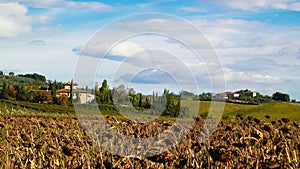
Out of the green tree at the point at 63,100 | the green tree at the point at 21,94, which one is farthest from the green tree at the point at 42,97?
the green tree at the point at 63,100

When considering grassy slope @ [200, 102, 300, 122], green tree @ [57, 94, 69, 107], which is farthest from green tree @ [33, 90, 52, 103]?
grassy slope @ [200, 102, 300, 122]

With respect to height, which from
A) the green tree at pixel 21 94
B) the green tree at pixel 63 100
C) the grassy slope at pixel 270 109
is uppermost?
the green tree at pixel 21 94

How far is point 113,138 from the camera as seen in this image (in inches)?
433

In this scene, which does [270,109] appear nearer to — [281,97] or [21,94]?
[281,97]

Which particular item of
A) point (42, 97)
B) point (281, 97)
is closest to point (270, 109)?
point (281, 97)

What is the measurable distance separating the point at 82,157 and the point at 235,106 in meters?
76.4

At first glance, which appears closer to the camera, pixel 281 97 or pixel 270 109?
pixel 270 109

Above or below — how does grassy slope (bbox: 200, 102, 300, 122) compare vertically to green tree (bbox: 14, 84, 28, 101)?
below

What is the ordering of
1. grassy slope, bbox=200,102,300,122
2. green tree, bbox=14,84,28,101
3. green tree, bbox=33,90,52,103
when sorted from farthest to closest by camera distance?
1. green tree, bbox=14,84,28,101
2. green tree, bbox=33,90,52,103
3. grassy slope, bbox=200,102,300,122

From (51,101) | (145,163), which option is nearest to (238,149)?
(145,163)

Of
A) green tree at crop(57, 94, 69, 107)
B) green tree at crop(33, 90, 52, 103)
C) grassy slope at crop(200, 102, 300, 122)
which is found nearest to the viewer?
grassy slope at crop(200, 102, 300, 122)

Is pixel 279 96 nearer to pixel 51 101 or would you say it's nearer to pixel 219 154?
pixel 51 101

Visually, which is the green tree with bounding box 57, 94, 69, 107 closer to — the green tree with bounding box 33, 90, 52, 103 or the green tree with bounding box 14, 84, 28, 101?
the green tree with bounding box 33, 90, 52, 103

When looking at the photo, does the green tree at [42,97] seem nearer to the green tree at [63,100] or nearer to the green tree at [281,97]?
the green tree at [63,100]
